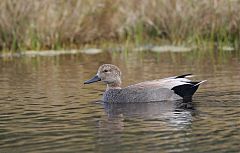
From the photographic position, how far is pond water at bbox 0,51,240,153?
7398mm

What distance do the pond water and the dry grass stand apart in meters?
3.27

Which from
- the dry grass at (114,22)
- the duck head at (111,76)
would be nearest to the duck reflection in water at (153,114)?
the duck head at (111,76)

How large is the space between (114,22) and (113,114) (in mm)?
10685

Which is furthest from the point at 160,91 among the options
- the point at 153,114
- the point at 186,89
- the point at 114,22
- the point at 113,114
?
the point at 114,22

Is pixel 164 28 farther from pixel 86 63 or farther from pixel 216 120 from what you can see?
pixel 216 120

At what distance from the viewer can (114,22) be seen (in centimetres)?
2012

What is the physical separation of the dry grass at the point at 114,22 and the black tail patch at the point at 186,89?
8.25m

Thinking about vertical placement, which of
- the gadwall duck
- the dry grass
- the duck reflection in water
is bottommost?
the duck reflection in water

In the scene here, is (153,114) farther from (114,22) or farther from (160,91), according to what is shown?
(114,22)

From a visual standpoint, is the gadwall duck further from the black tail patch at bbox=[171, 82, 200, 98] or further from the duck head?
the duck head

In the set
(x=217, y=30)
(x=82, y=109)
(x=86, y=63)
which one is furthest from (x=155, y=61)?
(x=82, y=109)

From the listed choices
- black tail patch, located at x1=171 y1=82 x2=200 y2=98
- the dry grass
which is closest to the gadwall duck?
black tail patch, located at x1=171 y1=82 x2=200 y2=98

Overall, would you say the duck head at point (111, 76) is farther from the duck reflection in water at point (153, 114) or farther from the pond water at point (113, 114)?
the duck reflection in water at point (153, 114)

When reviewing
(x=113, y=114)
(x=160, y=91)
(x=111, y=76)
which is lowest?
(x=113, y=114)
